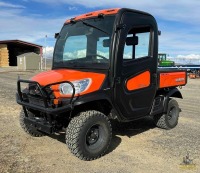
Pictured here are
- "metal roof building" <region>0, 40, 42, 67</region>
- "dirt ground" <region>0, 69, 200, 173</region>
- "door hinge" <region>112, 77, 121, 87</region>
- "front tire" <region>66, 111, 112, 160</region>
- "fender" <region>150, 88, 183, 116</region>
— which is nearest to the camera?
"dirt ground" <region>0, 69, 200, 173</region>

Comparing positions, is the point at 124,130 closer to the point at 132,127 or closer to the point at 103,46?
the point at 132,127

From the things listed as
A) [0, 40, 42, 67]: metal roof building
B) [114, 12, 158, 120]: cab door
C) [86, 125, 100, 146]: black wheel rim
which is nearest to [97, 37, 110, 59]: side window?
[114, 12, 158, 120]: cab door

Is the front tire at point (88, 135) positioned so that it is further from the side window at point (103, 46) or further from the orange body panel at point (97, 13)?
the orange body panel at point (97, 13)

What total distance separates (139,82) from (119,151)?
4.30ft

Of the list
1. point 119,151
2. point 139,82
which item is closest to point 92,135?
point 119,151

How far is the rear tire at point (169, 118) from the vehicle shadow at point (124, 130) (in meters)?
0.30

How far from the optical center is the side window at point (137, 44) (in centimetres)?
568

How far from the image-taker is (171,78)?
7008mm

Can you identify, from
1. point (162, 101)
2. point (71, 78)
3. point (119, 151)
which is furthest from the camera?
point (162, 101)

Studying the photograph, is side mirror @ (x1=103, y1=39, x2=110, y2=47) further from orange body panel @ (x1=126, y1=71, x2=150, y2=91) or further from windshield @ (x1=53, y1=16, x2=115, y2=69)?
orange body panel @ (x1=126, y1=71, x2=150, y2=91)

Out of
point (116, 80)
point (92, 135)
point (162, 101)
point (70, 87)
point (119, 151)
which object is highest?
point (116, 80)

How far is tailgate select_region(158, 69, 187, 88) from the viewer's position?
6.68 metres

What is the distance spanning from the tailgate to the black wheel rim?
202 cm

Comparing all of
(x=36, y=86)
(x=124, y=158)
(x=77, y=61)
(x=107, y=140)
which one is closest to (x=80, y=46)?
(x=77, y=61)
